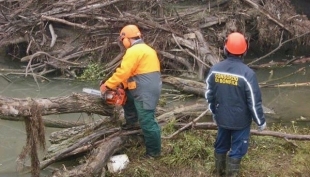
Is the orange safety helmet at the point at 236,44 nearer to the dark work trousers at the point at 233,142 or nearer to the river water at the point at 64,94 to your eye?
the dark work trousers at the point at 233,142

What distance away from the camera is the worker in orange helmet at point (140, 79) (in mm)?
5211

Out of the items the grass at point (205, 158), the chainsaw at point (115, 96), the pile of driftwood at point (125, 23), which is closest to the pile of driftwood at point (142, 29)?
the pile of driftwood at point (125, 23)

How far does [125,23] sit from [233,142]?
6.31 metres

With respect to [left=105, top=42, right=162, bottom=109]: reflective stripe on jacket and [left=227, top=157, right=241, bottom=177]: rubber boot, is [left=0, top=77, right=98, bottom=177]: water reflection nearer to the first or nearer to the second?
[left=105, top=42, right=162, bottom=109]: reflective stripe on jacket

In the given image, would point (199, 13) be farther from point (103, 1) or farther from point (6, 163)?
point (6, 163)

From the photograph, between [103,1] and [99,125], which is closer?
[99,125]

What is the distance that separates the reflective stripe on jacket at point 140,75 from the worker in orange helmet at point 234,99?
0.75 m

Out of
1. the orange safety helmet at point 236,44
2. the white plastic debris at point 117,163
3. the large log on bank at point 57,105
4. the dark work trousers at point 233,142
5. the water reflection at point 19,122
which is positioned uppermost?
the orange safety helmet at point 236,44

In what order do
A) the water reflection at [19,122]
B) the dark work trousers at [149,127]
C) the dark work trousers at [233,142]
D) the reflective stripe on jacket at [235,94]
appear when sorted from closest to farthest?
the reflective stripe on jacket at [235,94]
the dark work trousers at [233,142]
the dark work trousers at [149,127]
the water reflection at [19,122]

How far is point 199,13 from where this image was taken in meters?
11.4

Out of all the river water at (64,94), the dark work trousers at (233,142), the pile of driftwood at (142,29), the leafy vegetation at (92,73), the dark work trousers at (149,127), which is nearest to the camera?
the dark work trousers at (233,142)

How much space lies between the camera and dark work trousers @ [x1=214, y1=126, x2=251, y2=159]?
4.80 m

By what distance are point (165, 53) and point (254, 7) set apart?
2.72 metres

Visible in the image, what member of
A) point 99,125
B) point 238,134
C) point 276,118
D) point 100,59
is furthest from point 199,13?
point 238,134
